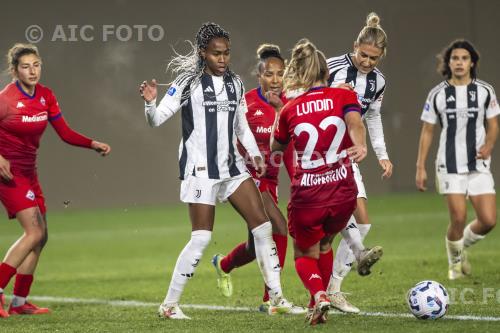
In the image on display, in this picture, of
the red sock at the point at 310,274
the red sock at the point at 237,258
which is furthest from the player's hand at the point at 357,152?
the red sock at the point at 237,258

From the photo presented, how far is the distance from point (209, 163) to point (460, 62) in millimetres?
3258

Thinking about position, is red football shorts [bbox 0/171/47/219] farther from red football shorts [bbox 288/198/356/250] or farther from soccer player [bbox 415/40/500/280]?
soccer player [bbox 415/40/500/280]

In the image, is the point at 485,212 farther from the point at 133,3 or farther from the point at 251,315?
the point at 133,3

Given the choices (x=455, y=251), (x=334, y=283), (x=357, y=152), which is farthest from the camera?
(x=455, y=251)

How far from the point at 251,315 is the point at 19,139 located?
7.13ft

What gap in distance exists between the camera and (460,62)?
28.5 feet

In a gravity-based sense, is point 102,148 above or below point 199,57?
below

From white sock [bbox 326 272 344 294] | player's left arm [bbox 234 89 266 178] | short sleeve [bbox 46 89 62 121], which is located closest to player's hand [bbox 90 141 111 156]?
short sleeve [bbox 46 89 62 121]

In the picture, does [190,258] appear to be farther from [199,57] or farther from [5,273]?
[5,273]

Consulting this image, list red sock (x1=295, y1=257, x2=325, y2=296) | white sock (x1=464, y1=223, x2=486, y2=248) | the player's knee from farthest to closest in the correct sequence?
white sock (x1=464, y1=223, x2=486, y2=248) → the player's knee → red sock (x1=295, y1=257, x2=325, y2=296)

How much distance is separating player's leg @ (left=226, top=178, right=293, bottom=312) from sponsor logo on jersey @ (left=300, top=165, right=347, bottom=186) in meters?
0.64

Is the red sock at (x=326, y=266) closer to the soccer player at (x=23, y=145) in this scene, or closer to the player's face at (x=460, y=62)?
the soccer player at (x=23, y=145)

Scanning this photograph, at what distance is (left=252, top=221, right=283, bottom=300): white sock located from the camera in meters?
6.49

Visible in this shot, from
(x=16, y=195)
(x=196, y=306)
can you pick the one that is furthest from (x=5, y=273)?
(x=196, y=306)
